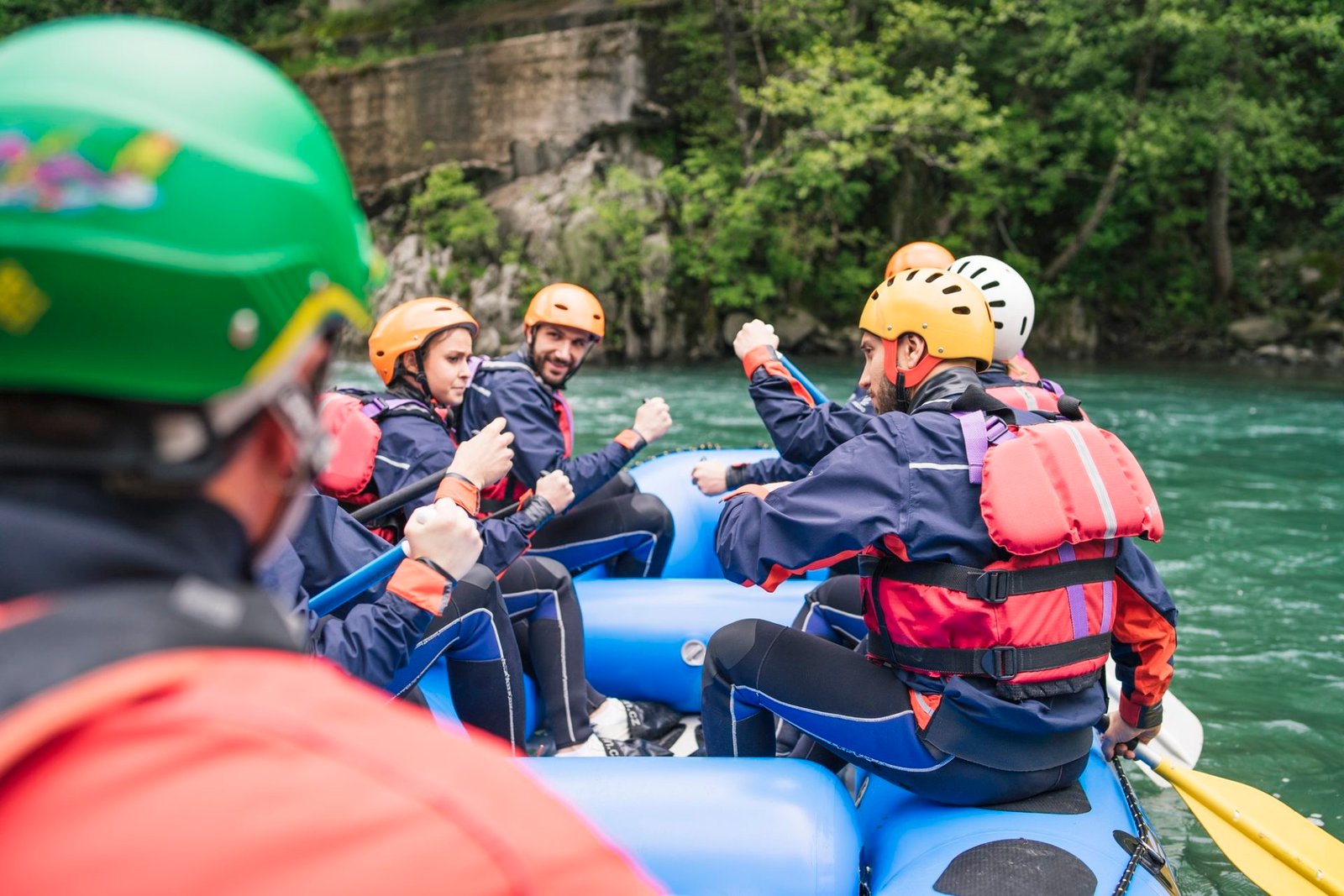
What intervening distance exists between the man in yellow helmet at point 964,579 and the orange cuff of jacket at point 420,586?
721mm

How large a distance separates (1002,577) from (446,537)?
119cm

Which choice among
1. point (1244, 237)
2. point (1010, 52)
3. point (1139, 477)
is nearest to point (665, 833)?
point (1139, 477)

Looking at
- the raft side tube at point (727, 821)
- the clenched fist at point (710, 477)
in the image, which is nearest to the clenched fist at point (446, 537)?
the raft side tube at point (727, 821)

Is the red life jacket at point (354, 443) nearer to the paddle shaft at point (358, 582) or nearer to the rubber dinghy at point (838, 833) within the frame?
the paddle shaft at point (358, 582)

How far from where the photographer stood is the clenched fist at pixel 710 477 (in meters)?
3.89

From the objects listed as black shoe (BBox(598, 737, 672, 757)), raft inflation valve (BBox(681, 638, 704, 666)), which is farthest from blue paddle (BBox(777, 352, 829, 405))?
black shoe (BBox(598, 737, 672, 757))

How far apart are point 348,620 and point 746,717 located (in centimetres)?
108

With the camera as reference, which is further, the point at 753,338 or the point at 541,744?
the point at 753,338

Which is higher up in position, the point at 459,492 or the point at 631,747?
the point at 459,492

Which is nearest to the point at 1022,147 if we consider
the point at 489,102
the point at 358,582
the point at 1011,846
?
the point at 489,102

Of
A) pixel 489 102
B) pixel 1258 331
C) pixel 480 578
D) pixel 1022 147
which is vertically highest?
pixel 489 102

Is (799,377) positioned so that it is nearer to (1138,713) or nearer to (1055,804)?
(1138,713)

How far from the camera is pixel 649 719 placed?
375cm

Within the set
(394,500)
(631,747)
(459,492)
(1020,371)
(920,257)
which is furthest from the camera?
(920,257)
